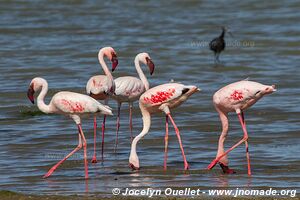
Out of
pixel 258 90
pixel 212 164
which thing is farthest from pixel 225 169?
pixel 258 90

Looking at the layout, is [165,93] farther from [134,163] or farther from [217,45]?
[217,45]

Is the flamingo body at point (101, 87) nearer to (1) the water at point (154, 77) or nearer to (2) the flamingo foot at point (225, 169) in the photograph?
(1) the water at point (154, 77)

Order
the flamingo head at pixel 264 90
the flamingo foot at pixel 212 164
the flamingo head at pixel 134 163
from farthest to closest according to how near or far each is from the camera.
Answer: the flamingo head at pixel 134 163
the flamingo foot at pixel 212 164
the flamingo head at pixel 264 90

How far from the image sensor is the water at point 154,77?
1164cm

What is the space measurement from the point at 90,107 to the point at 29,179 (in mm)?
1189

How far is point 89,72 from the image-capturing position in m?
21.9

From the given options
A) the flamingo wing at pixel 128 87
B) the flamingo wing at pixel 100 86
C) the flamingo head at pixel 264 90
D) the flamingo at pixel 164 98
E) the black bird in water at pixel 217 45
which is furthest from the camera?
the black bird in water at pixel 217 45

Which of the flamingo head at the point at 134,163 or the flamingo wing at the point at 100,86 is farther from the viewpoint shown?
the flamingo wing at the point at 100,86

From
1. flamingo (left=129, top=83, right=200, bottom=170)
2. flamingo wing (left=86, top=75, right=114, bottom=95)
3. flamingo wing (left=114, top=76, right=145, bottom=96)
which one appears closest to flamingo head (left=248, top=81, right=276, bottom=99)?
flamingo (left=129, top=83, right=200, bottom=170)

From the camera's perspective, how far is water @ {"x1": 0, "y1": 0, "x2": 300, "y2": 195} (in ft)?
38.2

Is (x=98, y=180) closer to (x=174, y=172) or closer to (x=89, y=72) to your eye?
(x=174, y=172)

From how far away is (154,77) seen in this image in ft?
69.1

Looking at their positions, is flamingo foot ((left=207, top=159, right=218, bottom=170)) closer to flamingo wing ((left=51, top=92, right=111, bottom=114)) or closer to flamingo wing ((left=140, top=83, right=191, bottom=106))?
flamingo wing ((left=140, top=83, right=191, bottom=106))

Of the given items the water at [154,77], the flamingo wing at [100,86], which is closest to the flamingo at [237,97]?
the water at [154,77]
